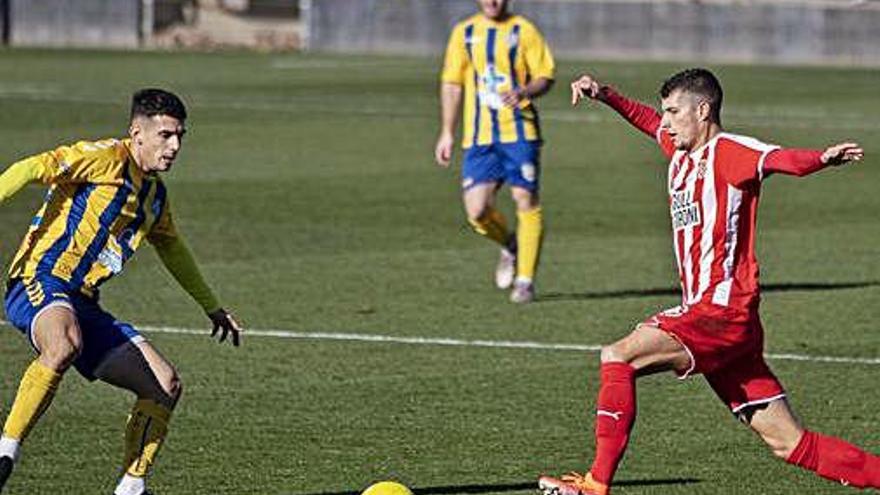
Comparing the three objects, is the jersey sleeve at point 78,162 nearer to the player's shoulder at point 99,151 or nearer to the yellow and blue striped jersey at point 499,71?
the player's shoulder at point 99,151

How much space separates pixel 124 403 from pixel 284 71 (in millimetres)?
31990

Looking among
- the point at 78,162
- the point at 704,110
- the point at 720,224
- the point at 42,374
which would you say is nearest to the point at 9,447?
the point at 42,374

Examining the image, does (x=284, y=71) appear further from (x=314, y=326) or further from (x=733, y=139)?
(x=733, y=139)

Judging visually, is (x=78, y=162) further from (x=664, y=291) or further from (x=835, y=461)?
(x=664, y=291)

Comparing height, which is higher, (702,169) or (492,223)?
(702,169)

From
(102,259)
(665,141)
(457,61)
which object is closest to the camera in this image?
(102,259)

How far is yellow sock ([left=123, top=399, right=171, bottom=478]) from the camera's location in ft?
31.0

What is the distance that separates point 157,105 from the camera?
9.48 m

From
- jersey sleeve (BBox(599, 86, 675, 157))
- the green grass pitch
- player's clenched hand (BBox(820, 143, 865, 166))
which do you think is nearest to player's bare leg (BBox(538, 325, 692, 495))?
the green grass pitch

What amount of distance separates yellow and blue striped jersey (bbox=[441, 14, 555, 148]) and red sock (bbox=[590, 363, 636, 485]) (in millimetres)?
7425

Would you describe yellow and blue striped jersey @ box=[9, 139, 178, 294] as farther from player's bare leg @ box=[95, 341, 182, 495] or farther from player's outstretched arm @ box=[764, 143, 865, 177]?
player's outstretched arm @ box=[764, 143, 865, 177]

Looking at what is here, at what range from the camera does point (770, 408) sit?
935 centimetres

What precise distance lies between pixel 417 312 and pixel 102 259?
19.7 ft

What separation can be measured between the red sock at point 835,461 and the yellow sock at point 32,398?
116 inches
